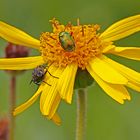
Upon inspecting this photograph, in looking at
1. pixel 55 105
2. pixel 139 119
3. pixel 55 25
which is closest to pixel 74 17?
pixel 139 119

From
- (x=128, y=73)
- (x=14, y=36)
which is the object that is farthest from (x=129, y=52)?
(x=14, y=36)

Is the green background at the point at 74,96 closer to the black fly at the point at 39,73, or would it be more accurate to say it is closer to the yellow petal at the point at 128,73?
the black fly at the point at 39,73

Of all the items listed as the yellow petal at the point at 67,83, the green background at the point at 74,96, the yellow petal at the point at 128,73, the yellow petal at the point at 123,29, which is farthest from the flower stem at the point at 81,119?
the green background at the point at 74,96

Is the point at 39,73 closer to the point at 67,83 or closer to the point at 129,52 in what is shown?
the point at 67,83

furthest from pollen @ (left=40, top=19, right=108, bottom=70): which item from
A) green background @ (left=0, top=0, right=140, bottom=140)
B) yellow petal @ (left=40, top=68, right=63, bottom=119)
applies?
green background @ (left=0, top=0, right=140, bottom=140)

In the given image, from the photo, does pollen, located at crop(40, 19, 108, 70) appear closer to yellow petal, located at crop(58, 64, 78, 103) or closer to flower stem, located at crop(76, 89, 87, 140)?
yellow petal, located at crop(58, 64, 78, 103)

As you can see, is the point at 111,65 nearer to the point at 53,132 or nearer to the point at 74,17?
the point at 53,132
